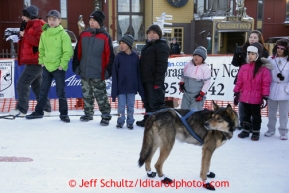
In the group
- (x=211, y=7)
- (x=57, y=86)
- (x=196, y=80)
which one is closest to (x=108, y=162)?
(x=196, y=80)

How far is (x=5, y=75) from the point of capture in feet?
25.4

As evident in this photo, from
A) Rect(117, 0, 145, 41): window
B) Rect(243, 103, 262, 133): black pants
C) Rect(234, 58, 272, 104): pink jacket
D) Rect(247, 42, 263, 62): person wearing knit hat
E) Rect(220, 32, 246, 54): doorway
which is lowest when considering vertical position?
Rect(243, 103, 262, 133): black pants

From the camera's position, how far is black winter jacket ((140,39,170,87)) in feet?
18.3

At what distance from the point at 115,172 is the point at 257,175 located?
1.77m

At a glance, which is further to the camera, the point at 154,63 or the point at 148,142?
the point at 154,63

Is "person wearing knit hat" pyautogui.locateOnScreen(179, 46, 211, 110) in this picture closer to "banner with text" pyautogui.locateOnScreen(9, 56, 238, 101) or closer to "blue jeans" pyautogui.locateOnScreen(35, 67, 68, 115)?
"blue jeans" pyautogui.locateOnScreen(35, 67, 68, 115)

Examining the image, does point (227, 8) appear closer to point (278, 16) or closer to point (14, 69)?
point (278, 16)

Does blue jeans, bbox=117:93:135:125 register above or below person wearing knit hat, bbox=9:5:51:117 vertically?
below

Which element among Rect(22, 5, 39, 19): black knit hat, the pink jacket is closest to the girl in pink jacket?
the pink jacket

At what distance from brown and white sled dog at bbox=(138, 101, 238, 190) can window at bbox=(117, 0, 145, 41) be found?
59.4ft

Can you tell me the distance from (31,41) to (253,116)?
4.21 meters

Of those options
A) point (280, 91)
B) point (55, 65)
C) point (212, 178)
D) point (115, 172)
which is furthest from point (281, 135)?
point (55, 65)

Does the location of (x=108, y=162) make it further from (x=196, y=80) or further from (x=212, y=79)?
(x=212, y=79)

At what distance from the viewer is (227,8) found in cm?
2091
